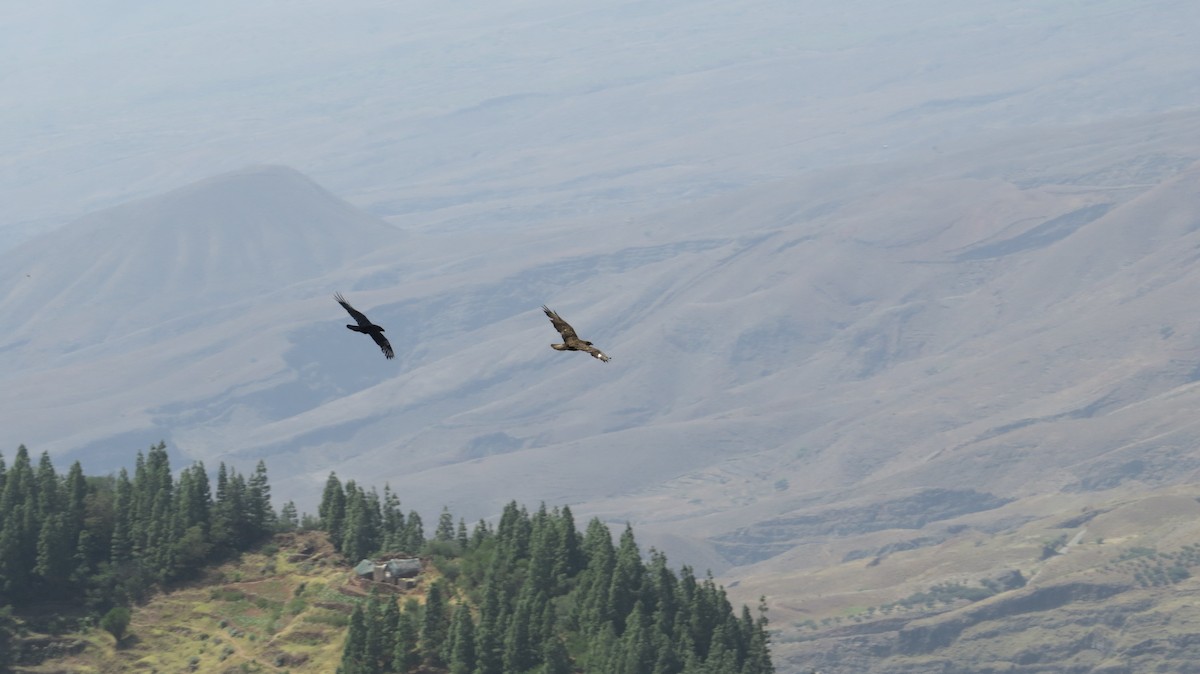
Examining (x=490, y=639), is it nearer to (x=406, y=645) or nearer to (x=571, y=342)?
(x=406, y=645)

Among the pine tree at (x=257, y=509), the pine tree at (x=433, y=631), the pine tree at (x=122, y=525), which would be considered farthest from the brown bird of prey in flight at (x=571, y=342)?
the pine tree at (x=257, y=509)

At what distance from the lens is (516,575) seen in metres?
107

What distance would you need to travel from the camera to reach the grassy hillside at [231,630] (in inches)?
3937

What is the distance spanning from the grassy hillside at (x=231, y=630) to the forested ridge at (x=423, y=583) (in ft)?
5.50

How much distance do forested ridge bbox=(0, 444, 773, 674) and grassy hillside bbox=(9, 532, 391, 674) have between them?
1.68 metres

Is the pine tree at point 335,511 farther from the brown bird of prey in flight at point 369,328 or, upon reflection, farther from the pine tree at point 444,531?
the brown bird of prey in flight at point 369,328

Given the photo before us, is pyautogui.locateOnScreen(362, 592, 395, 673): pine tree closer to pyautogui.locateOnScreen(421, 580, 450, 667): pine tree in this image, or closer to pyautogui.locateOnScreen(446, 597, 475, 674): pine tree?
pyautogui.locateOnScreen(421, 580, 450, 667): pine tree

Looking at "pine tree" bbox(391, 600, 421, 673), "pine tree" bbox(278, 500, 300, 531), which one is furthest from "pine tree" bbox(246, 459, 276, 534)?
"pine tree" bbox(391, 600, 421, 673)

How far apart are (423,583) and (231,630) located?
9.85 metres

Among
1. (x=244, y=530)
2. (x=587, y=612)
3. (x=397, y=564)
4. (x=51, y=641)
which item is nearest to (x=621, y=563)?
(x=587, y=612)

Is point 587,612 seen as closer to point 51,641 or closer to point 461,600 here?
point 461,600

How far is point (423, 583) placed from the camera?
10462cm

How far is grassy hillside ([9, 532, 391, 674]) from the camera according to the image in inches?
3937

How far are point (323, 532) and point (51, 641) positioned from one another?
17657 millimetres
